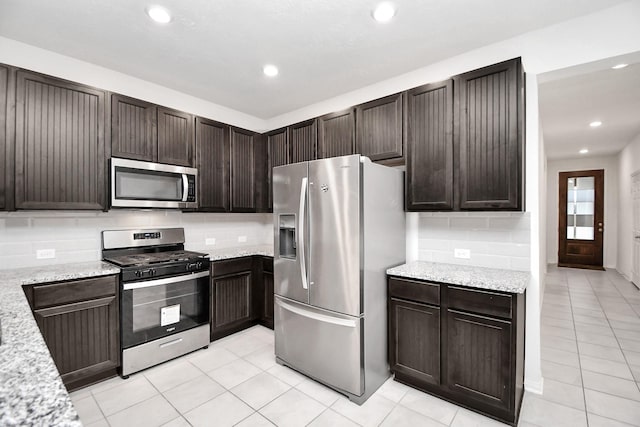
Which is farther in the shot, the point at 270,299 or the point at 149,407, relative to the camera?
the point at 270,299

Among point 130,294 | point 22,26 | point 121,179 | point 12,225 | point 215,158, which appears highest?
point 22,26

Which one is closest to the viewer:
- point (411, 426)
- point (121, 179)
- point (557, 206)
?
point (411, 426)

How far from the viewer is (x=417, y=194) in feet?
8.45

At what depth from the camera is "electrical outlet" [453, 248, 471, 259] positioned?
2.63m

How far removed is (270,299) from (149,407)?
1.56 m

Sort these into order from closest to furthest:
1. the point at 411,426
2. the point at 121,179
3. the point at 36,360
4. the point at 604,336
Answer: the point at 36,360 < the point at 411,426 < the point at 121,179 < the point at 604,336

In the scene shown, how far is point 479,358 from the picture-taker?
204 centimetres

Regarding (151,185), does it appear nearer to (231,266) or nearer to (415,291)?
(231,266)

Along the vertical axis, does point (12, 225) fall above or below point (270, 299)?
above

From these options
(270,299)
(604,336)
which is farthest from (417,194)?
(604,336)

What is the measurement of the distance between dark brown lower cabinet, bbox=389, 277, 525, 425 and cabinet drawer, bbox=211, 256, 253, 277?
5.73ft

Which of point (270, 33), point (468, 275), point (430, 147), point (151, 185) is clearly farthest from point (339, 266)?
point (151, 185)

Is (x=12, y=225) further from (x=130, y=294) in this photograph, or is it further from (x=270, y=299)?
(x=270, y=299)

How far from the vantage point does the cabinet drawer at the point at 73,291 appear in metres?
2.14
